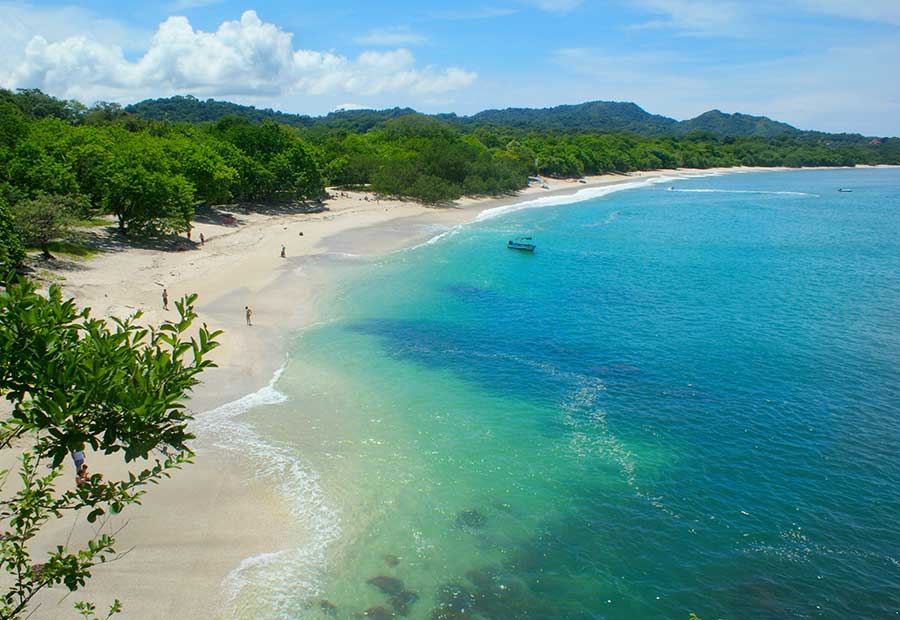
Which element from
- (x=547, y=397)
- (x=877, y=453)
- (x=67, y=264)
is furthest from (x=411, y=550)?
(x=67, y=264)

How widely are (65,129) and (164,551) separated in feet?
178

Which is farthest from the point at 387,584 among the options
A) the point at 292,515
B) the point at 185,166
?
the point at 185,166

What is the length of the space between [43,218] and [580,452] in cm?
3650

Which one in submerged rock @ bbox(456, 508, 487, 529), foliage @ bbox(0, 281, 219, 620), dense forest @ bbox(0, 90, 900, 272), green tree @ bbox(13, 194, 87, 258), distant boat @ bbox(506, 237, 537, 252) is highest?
dense forest @ bbox(0, 90, 900, 272)

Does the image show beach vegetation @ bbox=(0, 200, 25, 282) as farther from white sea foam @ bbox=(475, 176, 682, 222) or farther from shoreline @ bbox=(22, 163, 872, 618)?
white sea foam @ bbox=(475, 176, 682, 222)

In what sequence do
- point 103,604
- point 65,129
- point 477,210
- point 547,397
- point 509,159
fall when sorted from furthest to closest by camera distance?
point 509,159 → point 477,210 → point 65,129 → point 547,397 → point 103,604

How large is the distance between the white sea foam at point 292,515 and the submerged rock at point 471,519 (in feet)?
13.4

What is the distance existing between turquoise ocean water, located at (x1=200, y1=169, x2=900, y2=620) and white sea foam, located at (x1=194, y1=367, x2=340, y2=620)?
9 cm

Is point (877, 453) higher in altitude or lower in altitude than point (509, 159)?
lower

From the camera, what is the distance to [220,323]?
35906 millimetres

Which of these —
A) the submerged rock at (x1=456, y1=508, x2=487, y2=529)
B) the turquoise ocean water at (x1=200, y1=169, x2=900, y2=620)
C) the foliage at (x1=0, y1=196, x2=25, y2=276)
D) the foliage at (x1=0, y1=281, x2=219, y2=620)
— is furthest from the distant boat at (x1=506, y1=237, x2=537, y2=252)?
the foliage at (x1=0, y1=281, x2=219, y2=620)

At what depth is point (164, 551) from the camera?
1798cm

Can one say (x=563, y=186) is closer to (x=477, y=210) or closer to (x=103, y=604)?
(x=477, y=210)

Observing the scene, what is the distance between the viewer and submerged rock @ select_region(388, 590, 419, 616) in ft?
54.5
